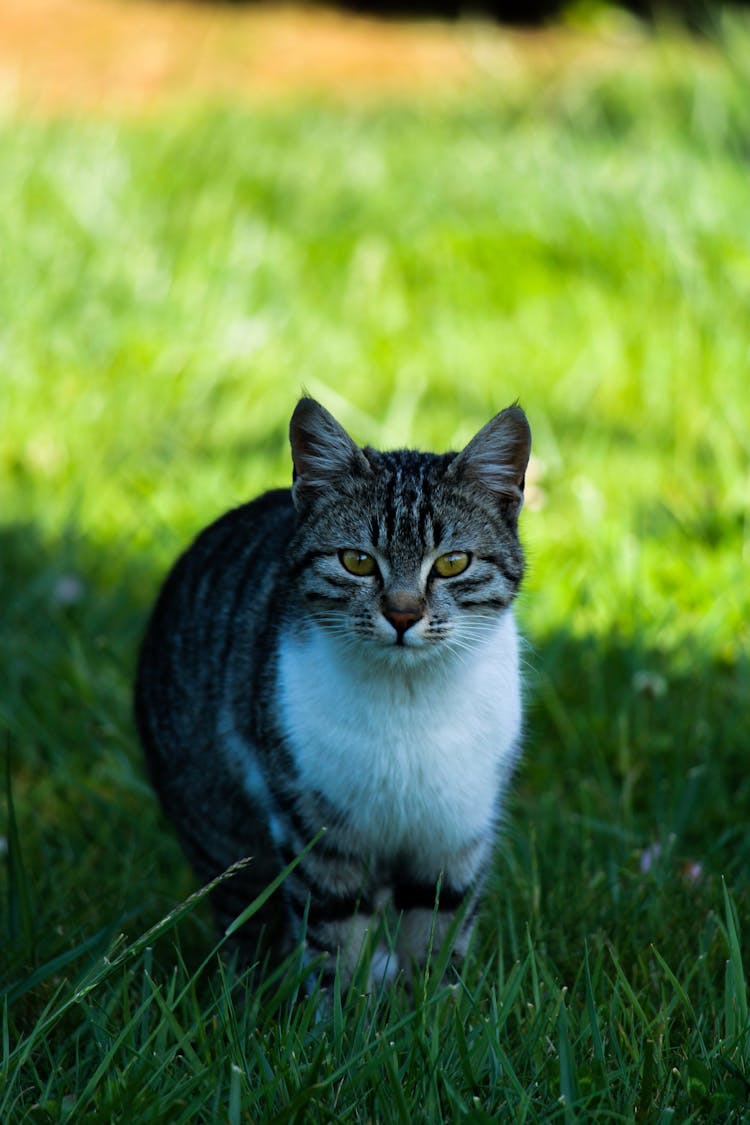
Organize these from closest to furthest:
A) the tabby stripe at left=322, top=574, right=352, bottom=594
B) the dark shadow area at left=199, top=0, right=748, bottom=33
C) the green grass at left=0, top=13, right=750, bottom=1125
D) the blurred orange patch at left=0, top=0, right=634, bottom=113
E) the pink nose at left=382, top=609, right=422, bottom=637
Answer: the green grass at left=0, top=13, right=750, bottom=1125, the pink nose at left=382, top=609, right=422, bottom=637, the tabby stripe at left=322, top=574, right=352, bottom=594, the blurred orange patch at left=0, top=0, right=634, bottom=113, the dark shadow area at left=199, top=0, right=748, bottom=33

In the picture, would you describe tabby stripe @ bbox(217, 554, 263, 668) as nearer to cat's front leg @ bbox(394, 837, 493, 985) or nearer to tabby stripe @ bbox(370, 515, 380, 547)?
tabby stripe @ bbox(370, 515, 380, 547)

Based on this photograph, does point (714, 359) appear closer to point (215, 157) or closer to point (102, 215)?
point (102, 215)

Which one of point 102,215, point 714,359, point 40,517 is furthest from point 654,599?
point 102,215

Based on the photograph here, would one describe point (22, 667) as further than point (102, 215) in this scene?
No

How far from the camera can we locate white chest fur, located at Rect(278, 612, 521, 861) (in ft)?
6.64

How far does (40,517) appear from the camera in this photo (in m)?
3.66

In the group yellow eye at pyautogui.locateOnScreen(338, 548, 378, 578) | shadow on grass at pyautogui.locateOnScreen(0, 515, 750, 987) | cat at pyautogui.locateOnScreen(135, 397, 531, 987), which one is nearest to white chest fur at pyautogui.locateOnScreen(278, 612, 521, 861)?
cat at pyautogui.locateOnScreen(135, 397, 531, 987)

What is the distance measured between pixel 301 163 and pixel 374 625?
15.2ft

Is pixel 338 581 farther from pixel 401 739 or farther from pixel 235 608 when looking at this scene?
pixel 235 608

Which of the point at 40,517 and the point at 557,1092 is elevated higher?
the point at 40,517

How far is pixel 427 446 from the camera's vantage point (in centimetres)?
389

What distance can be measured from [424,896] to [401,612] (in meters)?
0.50

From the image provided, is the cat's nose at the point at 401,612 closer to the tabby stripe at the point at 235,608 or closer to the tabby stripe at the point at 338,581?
the tabby stripe at the point at 338,581

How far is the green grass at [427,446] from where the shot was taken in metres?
1.70
